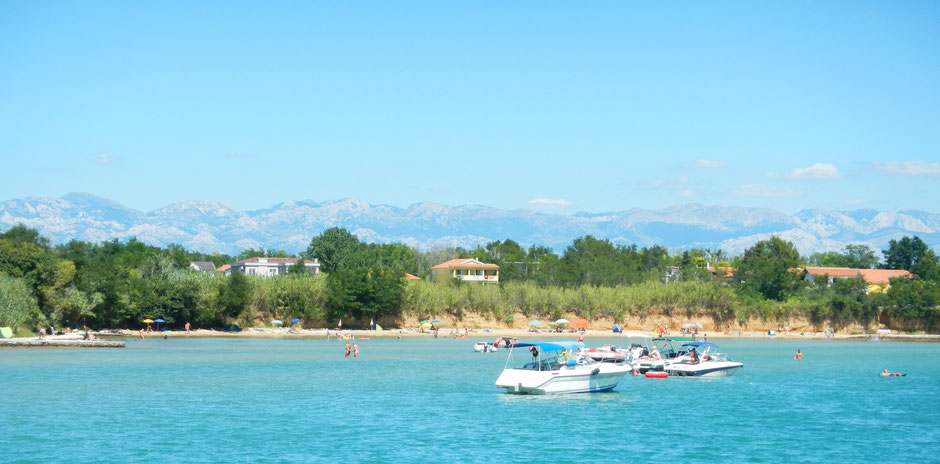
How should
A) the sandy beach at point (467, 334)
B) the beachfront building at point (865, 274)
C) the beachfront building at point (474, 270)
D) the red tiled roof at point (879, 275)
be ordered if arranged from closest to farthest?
the sandy beach at point (467, 334) → the beachfront building at point (865, 274) → the red tiled roof at point (879, 275) → the beachfront building at point (474, 270)

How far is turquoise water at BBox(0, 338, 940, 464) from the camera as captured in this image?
34375 mm

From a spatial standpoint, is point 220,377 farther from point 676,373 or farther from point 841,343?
point 841,343

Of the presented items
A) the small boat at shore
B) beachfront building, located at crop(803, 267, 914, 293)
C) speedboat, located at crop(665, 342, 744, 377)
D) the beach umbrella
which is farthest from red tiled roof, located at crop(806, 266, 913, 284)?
the small boat at shore

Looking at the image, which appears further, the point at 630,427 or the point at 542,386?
the point at 542,386

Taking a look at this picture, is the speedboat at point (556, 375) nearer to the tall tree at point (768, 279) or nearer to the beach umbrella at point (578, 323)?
the beach umbrella at point (578, 323)

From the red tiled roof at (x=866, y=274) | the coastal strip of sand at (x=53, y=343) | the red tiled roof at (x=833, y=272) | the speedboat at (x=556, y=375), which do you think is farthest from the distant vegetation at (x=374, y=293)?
the speedboat at (x=556, y=375)

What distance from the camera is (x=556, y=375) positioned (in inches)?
1882

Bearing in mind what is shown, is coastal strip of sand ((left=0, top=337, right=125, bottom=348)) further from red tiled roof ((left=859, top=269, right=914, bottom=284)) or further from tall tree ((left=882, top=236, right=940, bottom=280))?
tall tree ((left=882, top=236, right=940, bottom=280))

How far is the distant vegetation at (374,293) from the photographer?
301ft

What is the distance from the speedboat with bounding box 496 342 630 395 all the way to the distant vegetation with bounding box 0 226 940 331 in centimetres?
5228

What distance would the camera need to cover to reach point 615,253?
164m

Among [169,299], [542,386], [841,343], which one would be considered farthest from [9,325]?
[841,343]

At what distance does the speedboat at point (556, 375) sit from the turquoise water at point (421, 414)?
24.3 inches

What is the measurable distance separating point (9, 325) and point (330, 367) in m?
32.3
